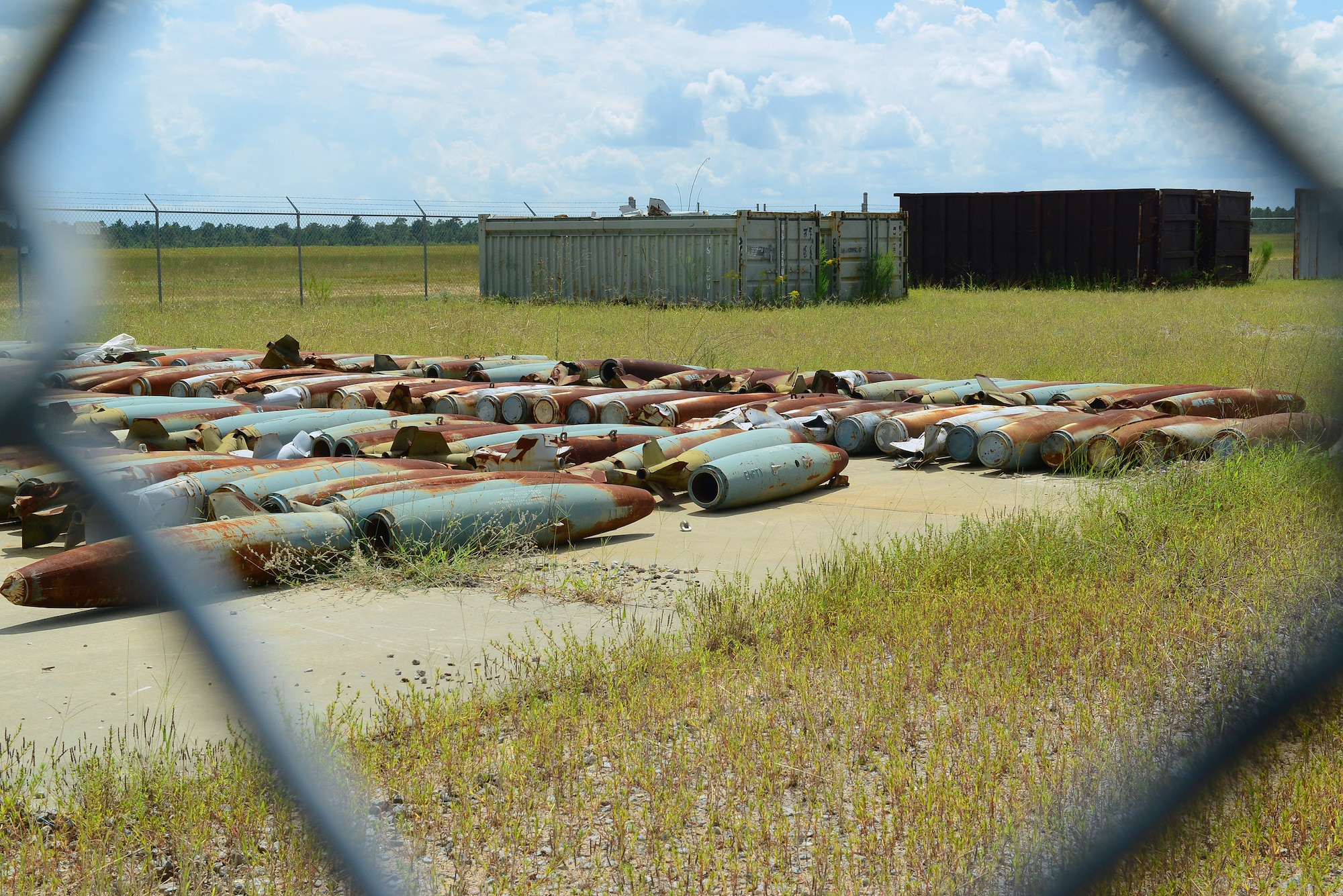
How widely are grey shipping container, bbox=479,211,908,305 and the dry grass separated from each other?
68.6 feet

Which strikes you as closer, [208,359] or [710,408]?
[710,408]

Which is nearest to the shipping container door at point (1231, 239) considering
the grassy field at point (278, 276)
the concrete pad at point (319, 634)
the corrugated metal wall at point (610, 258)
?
the corrugated metal wall at point (610, 258)

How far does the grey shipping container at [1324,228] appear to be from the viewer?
73.6 inches

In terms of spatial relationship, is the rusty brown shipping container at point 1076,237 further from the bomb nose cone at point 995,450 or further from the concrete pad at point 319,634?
the concrete pad at point 319,634

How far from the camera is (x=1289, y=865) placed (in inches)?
118

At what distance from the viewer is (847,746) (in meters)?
3.76

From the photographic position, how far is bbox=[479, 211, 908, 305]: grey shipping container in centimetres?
2573

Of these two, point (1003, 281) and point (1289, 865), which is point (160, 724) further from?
point (1003, 281)

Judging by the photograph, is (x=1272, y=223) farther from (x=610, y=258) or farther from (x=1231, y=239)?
(x=1231, y=239)

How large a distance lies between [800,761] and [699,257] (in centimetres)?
2311

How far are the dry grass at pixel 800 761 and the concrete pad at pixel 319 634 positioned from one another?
0.90ft

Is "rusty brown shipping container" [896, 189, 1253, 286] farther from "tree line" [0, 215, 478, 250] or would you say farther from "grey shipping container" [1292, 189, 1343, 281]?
"grey shipping container" [1292, 189, 1343, 281]

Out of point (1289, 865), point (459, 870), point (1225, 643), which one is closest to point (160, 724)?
point (459, 870)

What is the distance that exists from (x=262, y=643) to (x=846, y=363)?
11.9 meters
